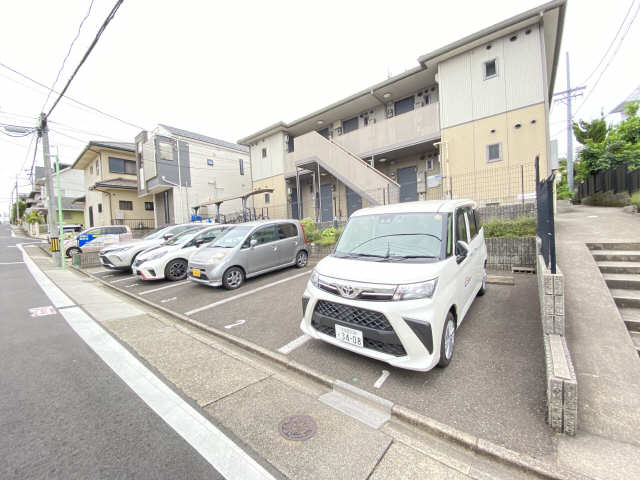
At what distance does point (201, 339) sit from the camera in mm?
4020

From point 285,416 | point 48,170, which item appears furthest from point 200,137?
point 285,416

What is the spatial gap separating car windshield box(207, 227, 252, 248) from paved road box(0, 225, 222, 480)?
3.43m

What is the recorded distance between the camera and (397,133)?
38.2 ft

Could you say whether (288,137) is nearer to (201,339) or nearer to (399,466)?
(201,339)

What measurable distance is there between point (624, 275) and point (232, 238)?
7444mm

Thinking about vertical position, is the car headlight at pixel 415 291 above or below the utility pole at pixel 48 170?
below

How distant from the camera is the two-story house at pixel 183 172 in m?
19.7

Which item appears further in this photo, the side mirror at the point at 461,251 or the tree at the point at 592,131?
the tree at the point at 592,131

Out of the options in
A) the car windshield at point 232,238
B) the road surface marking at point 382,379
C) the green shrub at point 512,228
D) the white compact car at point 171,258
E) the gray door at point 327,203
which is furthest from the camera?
the gray door at point 327,203

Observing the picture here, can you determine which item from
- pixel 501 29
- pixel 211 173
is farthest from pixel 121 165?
pixel 501 29

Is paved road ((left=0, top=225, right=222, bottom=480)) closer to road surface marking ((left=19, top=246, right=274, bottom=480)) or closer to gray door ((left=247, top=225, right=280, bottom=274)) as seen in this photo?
road surface marking ((left=19, top=246, right=274, bottom=480))

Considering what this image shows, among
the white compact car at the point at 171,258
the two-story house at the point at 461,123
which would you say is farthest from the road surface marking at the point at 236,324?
the two-story house at the point at 461,123

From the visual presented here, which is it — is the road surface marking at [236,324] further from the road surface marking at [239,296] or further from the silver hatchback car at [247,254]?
the silver hatchback car at [247,254]

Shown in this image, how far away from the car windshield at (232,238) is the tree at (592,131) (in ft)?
67.7
